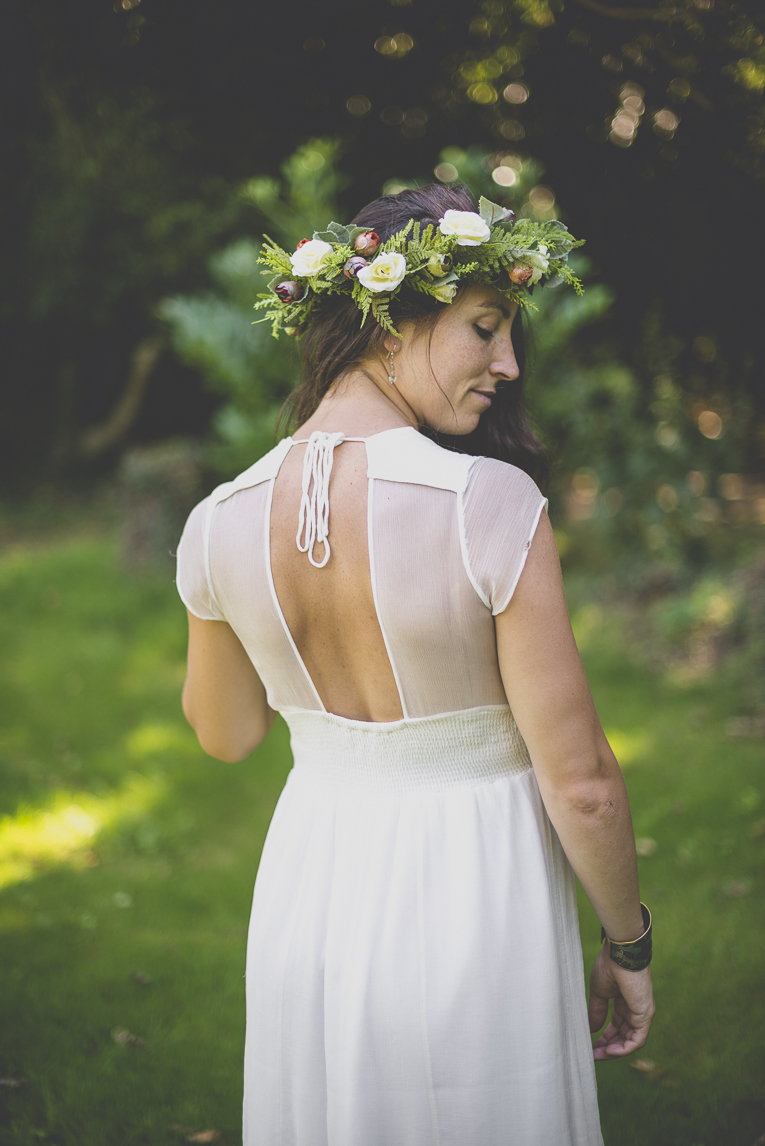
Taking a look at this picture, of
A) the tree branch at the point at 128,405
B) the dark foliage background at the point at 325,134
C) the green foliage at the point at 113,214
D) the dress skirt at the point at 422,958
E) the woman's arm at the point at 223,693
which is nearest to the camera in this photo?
the dress skirt at the point at 422,958

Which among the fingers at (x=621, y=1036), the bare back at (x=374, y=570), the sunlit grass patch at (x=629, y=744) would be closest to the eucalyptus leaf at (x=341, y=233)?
the bare back at (x=374, y=570)

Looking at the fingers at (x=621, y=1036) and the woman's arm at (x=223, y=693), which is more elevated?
the woman's arm at (x=223, y=693)

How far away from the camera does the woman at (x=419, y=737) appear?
4.25ft

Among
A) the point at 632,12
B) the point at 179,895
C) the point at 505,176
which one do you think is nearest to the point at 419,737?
the point at 632,12

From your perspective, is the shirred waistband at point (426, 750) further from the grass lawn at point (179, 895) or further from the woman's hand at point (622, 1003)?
the grass lawn at point (179, 895)

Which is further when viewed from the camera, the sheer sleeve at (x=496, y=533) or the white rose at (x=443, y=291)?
the white rose at (x=443, y=291)

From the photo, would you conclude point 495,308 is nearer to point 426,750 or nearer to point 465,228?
point 465,228

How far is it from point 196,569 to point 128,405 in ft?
32.9

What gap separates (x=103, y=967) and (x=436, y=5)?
336cm

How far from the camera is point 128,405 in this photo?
10914mm

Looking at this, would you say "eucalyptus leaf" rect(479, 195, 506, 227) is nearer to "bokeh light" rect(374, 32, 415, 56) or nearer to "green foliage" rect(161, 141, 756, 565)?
"bokeh light" rect(374, 32, 415, 56)

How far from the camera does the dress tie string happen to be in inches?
52.9

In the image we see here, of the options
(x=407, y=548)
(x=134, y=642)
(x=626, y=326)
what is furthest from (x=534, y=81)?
(x=626, y=326)

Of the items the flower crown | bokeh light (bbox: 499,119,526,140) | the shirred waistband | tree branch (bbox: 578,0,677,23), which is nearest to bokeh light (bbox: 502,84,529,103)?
tree branch (bbox: 578,0,677,23)
